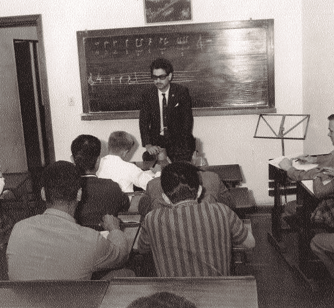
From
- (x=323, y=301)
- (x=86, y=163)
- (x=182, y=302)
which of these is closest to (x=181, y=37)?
(x=86, y=163)

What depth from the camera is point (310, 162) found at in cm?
379

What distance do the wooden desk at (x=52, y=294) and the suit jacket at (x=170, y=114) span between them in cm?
292

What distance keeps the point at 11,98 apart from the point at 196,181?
15.1 feet

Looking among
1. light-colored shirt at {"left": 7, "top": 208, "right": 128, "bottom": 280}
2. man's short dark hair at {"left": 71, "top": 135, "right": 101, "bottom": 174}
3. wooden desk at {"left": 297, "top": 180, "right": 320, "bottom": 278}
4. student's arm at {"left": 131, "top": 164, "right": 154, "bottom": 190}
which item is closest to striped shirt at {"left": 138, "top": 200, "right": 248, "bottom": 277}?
light-colored shirt at {"left": 7, "top": 208, "right": 128, "bottom": 280}

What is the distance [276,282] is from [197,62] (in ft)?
7.65

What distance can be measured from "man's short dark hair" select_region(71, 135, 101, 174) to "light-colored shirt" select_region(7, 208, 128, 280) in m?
1.02

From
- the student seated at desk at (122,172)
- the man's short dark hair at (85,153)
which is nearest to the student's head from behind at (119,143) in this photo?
the student seated at desk at (122,172)

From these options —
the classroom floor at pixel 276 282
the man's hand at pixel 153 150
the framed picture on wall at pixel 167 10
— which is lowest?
the classroom floor at pixel 276 282

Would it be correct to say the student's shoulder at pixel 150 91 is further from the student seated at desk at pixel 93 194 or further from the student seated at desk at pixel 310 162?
the student seated at desk at pixel 93 194

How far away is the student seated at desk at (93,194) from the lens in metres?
2.85

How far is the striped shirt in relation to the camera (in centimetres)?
213

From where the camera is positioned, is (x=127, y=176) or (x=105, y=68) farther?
(x=105, y=68)

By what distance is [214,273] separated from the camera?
2.13 m

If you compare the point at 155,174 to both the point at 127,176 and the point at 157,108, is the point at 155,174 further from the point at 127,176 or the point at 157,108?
the point at 157,108
